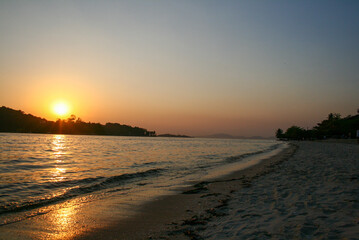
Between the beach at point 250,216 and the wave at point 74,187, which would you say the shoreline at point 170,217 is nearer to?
the beach at point 250,216

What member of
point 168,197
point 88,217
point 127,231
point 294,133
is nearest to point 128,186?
Result: point 168,197

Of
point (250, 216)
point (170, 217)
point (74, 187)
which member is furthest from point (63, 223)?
point (74, 187)

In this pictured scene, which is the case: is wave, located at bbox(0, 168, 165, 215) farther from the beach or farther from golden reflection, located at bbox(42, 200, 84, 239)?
the beach

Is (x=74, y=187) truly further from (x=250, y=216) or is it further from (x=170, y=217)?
(x=250, y=216)

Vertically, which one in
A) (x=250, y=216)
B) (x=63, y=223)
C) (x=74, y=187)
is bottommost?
(x=74, y=187)

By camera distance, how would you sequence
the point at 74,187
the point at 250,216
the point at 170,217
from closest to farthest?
the point at 250,216
the point at 170,217
the point at 74,187

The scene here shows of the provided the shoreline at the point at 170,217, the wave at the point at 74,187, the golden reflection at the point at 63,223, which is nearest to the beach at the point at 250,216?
the shoreline at the point at 170,217

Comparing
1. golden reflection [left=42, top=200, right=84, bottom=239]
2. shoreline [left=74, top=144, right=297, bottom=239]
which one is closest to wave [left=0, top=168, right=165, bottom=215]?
golden reflection [left=42, top=200, right=84, bottom=239]

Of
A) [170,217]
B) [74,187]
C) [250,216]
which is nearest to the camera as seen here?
[250,216]

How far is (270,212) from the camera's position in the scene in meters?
5.80

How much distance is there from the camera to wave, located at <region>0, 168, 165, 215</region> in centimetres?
718

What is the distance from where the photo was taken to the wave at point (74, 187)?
7.18m

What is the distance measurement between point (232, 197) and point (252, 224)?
2942 millimetres

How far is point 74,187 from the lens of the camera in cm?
1009
